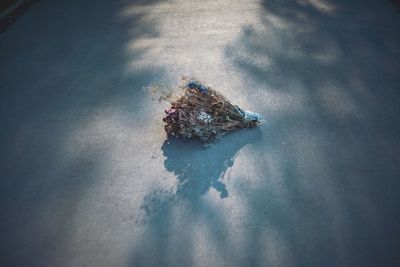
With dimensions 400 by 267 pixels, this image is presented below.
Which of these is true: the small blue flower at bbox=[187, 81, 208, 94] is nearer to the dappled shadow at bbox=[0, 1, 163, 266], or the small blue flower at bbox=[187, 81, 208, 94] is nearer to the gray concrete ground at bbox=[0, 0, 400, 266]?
the gray concrete ground at bbox=[0, 0, 400, 266]

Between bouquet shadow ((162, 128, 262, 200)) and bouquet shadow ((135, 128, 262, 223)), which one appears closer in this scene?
bouquet shadow ((135, 128, 262, 223))

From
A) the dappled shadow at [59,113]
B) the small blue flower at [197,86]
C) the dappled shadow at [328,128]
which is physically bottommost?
the dappled shadow at [328,128]

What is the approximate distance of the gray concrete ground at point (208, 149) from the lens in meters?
2.95

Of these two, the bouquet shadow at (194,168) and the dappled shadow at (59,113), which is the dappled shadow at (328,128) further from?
the dappled shadow at (59,113)

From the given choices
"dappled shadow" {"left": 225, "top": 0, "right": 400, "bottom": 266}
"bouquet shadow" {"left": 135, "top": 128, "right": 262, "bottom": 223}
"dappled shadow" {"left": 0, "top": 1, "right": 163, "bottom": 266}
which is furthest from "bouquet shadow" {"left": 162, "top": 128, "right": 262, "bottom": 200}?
"dappled shadow" {"left": 0, "top": 1, "right": 163, "bottom": 266}

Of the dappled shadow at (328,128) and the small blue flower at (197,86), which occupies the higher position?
the small blue flower at (197,86)

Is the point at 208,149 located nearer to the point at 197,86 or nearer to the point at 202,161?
the point at 202,161

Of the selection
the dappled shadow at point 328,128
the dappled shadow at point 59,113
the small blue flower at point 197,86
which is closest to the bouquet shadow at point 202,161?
the dappled shadow at point 328,128

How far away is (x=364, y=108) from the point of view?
4164 millimetres

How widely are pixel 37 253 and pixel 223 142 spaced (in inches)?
95.9

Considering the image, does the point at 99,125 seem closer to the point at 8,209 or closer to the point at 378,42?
the point at 8,209

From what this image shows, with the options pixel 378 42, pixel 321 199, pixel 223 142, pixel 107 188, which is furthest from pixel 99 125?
pixel 378 42

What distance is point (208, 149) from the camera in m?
3.75

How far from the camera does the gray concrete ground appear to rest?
2953 mm
